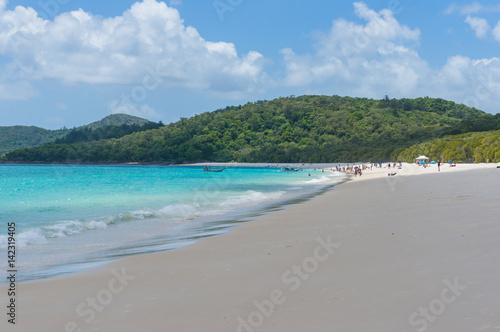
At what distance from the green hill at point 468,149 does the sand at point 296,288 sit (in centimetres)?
5786

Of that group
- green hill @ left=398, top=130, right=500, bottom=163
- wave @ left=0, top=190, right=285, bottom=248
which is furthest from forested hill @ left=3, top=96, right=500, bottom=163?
wave @ left=0, top=190, right=285, bottom=248

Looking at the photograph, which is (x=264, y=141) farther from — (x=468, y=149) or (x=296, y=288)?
(x=296, y=288)

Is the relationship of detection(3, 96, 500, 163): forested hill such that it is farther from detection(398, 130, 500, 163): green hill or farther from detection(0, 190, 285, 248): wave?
detection(0, 190, 285, 248): wave

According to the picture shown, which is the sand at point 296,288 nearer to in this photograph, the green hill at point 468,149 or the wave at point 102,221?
the wave at point 102,221

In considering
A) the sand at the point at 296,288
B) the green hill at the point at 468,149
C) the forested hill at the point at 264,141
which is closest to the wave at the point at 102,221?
the sand at the point at 296,288

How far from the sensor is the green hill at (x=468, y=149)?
6053 centimetres

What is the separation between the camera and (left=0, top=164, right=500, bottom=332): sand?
14.8 ft

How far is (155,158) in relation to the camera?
18762 centimetres

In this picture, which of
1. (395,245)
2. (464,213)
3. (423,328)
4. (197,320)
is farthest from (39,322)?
(464,213)

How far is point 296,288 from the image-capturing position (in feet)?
18.6

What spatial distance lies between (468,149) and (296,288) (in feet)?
239

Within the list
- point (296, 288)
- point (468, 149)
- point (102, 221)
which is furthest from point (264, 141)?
point (296, 288)

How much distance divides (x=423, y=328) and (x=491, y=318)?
2.14 feet

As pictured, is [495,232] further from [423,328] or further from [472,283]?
[423,328]
